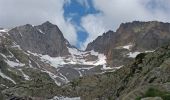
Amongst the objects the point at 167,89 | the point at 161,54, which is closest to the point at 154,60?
the point at 161,54

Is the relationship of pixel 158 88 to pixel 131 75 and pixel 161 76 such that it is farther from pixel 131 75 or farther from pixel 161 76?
pixel 131 75

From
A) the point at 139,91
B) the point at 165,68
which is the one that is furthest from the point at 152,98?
the point at 165,68

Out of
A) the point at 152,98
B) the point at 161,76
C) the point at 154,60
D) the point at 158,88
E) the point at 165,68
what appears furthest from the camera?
the point at 154,60

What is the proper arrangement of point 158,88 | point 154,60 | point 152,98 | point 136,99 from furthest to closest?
point 154,60 < point 158,88 < point 136,99 < point 152,98

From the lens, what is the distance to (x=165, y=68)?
117 m

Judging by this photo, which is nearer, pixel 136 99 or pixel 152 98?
pixel 152 98

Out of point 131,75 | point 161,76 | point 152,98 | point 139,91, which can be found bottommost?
point 152,98

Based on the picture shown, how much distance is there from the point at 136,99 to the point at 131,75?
13523 cm

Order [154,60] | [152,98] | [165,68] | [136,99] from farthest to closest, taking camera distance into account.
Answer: [154,60] < [165,68] < [136,99] < [152,98]

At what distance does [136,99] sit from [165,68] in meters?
66.4

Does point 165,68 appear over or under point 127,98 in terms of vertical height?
over

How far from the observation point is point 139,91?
2146 inches

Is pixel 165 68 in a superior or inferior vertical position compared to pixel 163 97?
superior

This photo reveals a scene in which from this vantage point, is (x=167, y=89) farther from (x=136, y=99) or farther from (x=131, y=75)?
(x=131, y=75)
